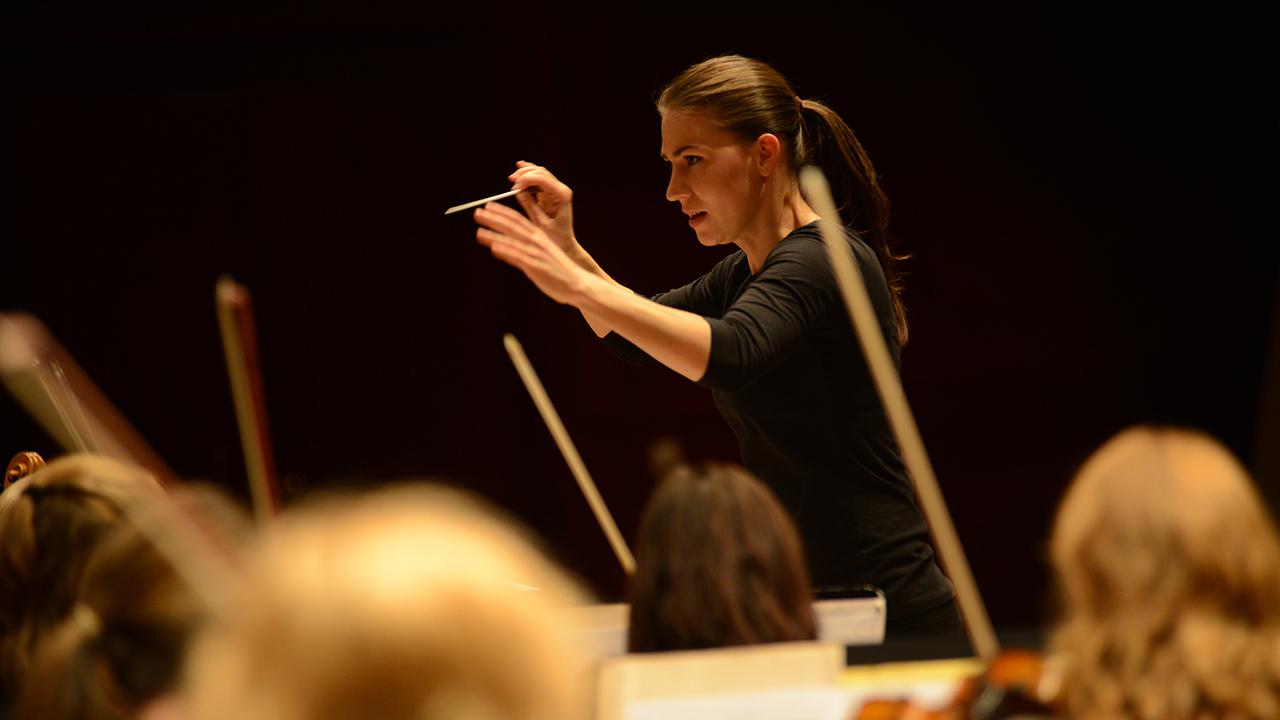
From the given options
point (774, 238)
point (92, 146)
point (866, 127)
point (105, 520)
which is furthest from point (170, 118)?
point (105, 520)

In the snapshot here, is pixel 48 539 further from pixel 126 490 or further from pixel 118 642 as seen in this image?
pixel 118 642

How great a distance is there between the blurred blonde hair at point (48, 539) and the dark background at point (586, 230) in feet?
7.29

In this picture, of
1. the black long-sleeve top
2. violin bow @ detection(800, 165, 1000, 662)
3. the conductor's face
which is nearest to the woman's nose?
the conductor's face

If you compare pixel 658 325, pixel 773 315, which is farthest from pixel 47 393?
pixel 773 315

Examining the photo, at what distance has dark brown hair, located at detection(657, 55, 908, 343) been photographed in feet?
6.05

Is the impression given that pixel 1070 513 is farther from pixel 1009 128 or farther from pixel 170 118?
pixel 170 118

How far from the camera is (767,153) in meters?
1.85

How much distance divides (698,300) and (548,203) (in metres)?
0.30

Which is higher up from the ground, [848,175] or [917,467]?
[848,175]

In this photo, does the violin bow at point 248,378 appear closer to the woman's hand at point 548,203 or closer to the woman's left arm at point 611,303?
the woman's left arm at point 611,303

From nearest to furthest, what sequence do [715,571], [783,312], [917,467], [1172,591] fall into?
[1172,591]
[715,571]
[917,467]
[783,312]

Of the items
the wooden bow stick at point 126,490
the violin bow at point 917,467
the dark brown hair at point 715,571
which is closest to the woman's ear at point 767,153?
the violin bow at point 917,467

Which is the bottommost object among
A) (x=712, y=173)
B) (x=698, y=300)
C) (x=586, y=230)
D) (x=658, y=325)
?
(x=586, y=230)

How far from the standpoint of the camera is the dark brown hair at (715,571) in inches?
43.3
